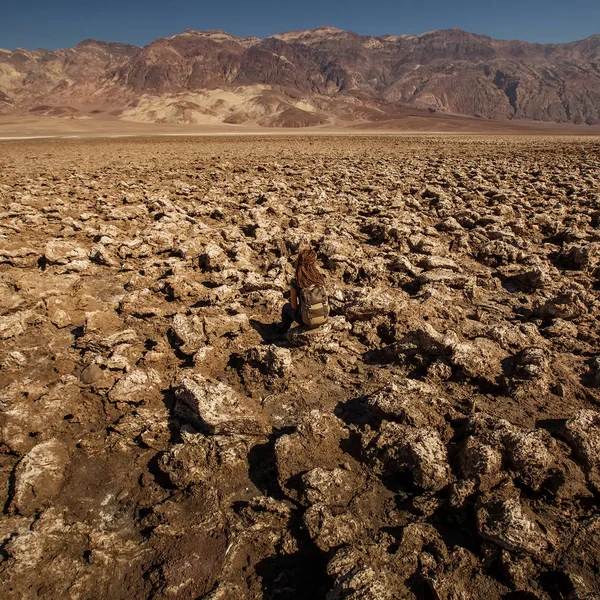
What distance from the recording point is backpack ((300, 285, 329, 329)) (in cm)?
345

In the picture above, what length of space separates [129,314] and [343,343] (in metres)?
2.19

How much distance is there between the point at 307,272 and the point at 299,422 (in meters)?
1.38

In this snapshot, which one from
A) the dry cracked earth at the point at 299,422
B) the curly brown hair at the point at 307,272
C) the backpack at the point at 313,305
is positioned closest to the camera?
the dry cracked earth at the point at 299,422

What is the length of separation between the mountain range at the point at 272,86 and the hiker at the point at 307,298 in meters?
76.5

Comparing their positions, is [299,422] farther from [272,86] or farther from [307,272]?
[272,86]

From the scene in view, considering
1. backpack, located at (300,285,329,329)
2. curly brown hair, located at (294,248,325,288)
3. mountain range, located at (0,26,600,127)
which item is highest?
mountain range, located at (0,26,600,127)

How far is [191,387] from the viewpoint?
280 centimetres

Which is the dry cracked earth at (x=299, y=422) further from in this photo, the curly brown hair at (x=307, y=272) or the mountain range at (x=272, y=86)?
the mountain range at (x=272, y=86)

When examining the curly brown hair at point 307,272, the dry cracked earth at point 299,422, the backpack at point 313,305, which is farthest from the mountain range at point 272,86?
the backpack at point 313,305

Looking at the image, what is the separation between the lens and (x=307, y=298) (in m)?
3.45

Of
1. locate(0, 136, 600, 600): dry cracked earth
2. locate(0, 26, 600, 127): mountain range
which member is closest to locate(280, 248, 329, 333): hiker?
locate(0, 136, 600, 600): dry cracked earth

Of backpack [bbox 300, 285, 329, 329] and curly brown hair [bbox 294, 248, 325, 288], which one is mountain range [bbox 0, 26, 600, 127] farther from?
backpack [bbox 300, 285, 329, 329]

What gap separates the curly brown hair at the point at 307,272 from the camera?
11.8ft

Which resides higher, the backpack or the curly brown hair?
the curly brown hair
